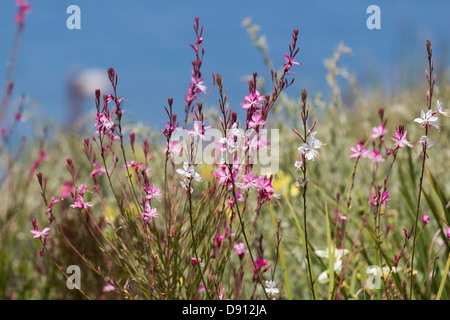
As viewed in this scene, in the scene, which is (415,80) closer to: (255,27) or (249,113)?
(255,27)

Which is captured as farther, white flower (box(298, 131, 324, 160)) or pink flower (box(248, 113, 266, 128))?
pink flower (box(248, 113, 266, 128))

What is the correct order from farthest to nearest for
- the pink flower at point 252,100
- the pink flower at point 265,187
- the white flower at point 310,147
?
the pink flower at point 265,187
the pink flower at point 252,100
the white flower at point 310,147

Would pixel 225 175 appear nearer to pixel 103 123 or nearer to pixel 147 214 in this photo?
pixel 147 214

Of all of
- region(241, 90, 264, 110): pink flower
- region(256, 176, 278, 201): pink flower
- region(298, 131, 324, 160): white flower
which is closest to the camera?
Answer: region(298, 131, 324, 160): white flower

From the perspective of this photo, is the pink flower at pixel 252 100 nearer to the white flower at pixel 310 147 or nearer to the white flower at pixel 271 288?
the white flower at pixel 310 147

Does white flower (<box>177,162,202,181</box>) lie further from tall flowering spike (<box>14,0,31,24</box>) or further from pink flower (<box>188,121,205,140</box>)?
tall flowering spike (<box>14,0,31,24</box>)

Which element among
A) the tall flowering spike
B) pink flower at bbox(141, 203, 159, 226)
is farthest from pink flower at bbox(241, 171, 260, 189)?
the tall flowering spike

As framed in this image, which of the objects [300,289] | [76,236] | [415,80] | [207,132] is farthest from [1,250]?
[415,80]

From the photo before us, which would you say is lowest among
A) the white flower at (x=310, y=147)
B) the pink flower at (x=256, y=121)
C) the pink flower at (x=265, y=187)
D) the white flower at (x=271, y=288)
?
the white flower at (x=271, y=288)

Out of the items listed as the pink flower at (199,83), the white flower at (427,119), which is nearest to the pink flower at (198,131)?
the pink flower at (199,83)

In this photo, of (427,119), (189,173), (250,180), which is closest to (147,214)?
(189,173)
